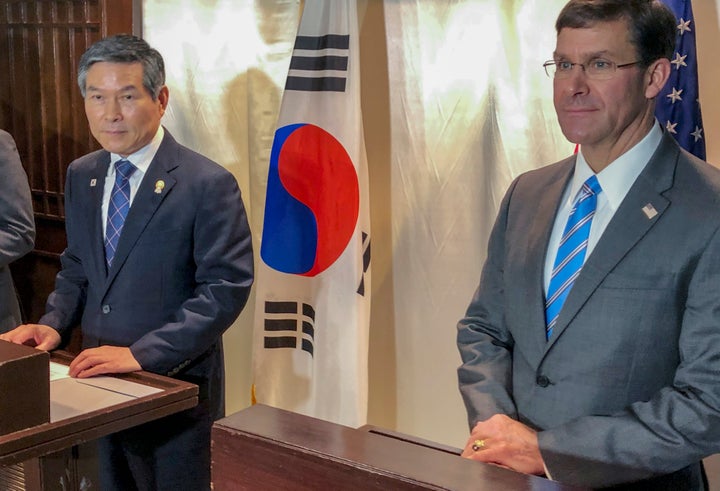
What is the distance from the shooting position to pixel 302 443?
941mm

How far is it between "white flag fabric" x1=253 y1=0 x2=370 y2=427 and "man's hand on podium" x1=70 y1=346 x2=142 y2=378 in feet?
3.64

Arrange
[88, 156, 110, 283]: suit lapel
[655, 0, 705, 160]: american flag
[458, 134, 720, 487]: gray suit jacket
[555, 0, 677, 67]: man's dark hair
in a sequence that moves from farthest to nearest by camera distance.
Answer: [655, 0, 705, 160]: american flag < [88, 156, 110, 283]: suit lapel < [555, 0, 677, 67]: man's dark hair < [458, 134, 720, 487]: gray suit jacket

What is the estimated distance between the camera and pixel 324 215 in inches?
113

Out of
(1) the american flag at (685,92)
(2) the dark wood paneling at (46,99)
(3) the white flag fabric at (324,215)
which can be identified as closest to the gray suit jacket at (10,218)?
(2) the dark wood paneling at (46,99)

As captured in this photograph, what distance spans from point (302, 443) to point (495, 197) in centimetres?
201

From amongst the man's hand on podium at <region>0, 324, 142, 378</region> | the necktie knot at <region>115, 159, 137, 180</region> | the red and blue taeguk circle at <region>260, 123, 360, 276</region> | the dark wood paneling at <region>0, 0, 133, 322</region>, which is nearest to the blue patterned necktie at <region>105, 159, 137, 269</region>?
the necktie knot at <region>115, 159, 137, 180</region>

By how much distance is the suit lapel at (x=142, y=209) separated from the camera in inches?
81.6

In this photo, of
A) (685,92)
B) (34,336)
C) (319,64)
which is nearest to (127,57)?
(34,336)

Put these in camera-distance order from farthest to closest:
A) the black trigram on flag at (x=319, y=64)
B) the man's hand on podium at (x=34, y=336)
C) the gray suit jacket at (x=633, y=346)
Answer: the black trigram on flag at (x=319, y=64) → the man's hand on podium at (x=34, y=336) → the gray suit jacket at (x=633, y=346)

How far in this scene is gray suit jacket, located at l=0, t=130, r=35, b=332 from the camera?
9.18 ft

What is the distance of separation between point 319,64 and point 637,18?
152 centimetres

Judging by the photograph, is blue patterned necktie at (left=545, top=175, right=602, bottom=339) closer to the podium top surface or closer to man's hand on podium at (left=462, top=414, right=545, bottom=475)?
man's hand on podium at (left=462, top=414, right=545, bottom=475)

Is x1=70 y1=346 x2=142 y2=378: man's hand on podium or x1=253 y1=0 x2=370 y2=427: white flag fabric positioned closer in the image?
x1=70 y1=346 x2=142 y2=378: man's hand on podium

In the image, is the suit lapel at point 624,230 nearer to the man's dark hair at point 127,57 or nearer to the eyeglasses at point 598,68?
the eyeglasses at point 598,68
